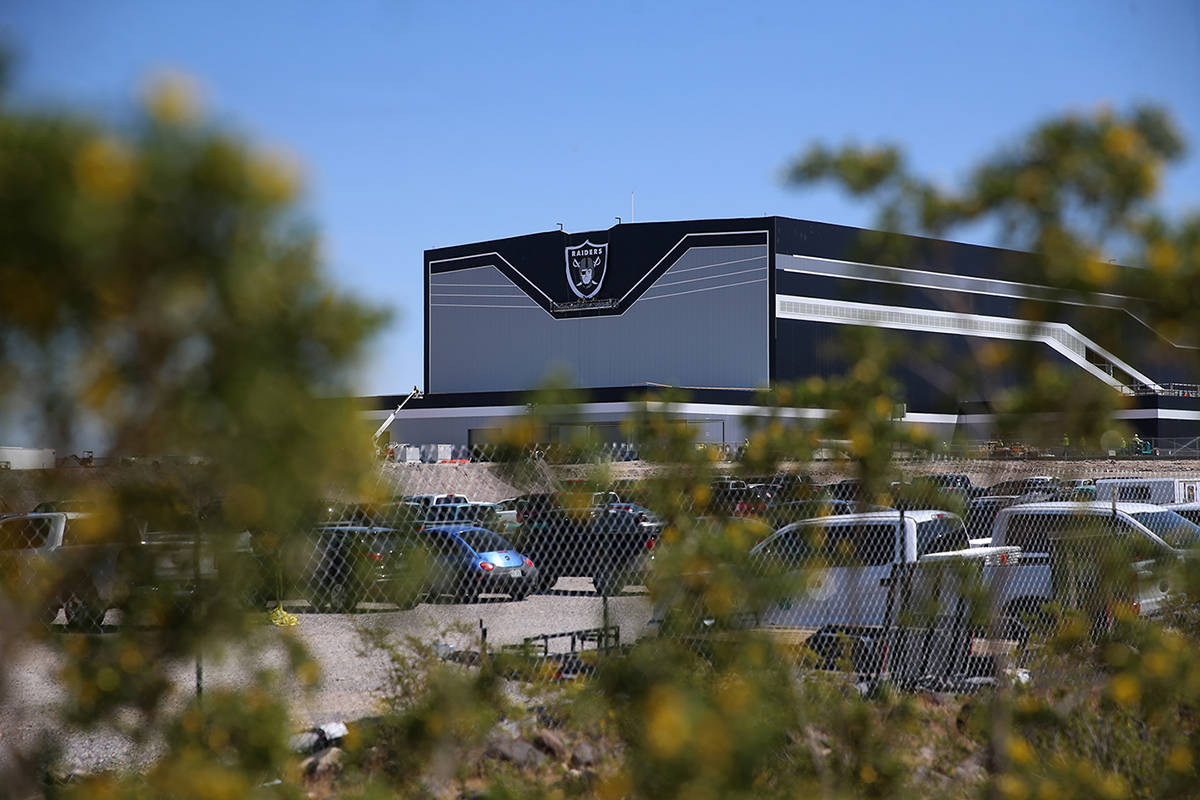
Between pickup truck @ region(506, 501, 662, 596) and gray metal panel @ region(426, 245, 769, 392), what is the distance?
1974 inches

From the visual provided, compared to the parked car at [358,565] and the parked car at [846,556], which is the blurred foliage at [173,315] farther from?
the parked car at [846,556]

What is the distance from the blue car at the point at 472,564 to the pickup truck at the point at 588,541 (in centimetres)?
12

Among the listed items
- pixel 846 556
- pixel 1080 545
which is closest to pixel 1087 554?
pixel 1080 545

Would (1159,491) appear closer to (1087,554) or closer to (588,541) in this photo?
(1087,554)

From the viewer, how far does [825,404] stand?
426cm

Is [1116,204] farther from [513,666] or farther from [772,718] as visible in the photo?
[513,666]

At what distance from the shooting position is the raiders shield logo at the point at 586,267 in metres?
65.4

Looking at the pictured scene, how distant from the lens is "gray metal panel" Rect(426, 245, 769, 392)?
61219 mm

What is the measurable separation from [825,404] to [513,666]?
1512 millimetres

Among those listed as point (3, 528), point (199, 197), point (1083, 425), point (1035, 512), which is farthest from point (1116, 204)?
point (1035, 512)

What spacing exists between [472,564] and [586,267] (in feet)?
200

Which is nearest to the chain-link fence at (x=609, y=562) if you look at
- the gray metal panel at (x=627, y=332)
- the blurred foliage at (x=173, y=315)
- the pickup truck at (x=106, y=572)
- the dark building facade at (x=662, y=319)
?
the pickup truck at (x=106, y=572)

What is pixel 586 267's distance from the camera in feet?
217

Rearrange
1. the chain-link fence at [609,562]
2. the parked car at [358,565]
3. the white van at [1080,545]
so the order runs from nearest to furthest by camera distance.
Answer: the chain-link fence at [609,562], the parked car at [358,565], the white van at [1080,545]
